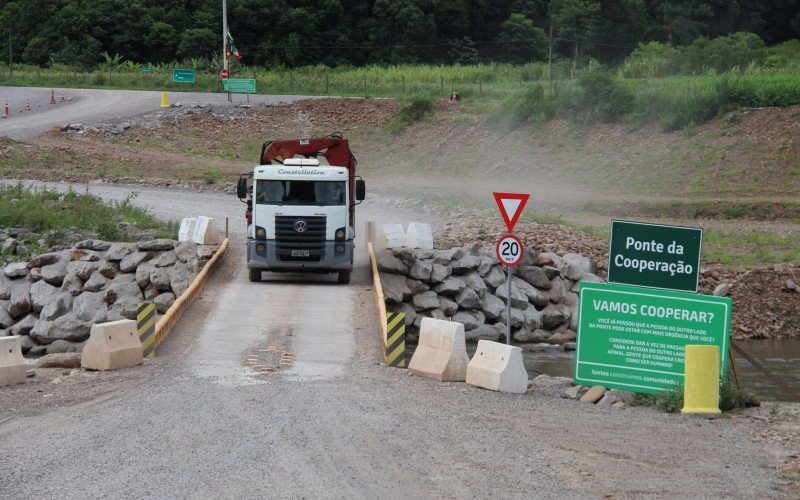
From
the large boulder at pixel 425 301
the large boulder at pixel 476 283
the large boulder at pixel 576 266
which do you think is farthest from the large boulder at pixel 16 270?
the large boulder at pixel 576 266

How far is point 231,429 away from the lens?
1317 centimetres

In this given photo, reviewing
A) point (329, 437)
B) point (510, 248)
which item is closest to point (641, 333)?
point (510, 248)

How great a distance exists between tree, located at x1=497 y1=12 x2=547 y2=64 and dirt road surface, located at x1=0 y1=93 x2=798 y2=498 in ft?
256

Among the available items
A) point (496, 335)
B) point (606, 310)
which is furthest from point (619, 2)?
point (606, 310)

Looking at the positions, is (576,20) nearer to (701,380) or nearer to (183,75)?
(183,75)

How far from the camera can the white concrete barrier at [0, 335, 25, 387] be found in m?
16.8

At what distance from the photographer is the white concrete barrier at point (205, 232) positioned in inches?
1155

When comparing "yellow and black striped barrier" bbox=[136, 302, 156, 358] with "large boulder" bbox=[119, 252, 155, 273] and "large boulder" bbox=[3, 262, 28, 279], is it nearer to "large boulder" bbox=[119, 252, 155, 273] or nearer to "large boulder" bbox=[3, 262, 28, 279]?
"large boulder" bbox=[119, 252, 155, 273]

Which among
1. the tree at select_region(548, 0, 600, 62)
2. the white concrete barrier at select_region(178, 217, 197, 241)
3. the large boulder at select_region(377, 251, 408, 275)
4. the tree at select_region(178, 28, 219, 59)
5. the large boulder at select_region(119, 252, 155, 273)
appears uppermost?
the tree at select_region(548, 0, 600, 62)

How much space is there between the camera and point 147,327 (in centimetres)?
1873

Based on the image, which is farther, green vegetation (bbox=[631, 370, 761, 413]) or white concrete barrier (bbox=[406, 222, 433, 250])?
white concrete barrier (bbox=[406, 222, 433, 250])

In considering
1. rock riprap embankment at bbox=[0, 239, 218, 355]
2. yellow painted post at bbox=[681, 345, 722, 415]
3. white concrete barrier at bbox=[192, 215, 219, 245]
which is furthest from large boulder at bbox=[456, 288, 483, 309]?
yellow painted post at bbox=[681, 345, 722, 415]

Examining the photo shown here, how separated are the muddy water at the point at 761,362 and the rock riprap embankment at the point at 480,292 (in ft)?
4.40

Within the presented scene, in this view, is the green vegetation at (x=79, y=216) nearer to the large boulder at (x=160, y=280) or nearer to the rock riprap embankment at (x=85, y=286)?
the rock riprap embankment at (x=85, y=286)
